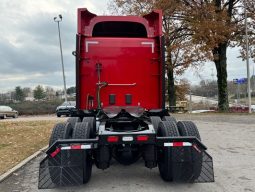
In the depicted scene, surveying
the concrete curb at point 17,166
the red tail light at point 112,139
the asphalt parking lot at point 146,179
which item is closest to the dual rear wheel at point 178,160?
the asphalt parking lot at point 146,179

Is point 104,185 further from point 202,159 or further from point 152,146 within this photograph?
point 202,159

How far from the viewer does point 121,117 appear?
291 inches

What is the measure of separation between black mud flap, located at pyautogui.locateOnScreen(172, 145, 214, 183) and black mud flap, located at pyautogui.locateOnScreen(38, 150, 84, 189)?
1.58 metres

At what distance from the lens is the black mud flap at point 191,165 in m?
6.73

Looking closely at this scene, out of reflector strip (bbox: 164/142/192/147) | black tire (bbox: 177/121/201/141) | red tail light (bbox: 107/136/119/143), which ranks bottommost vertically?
reflector strip (bbox: 164/142/192/147)

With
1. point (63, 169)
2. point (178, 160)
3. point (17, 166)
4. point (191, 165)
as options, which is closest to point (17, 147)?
point (17, 166)

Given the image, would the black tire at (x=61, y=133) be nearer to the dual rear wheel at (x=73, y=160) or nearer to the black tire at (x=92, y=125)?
the dual rear wheel at (x=73, y=160)

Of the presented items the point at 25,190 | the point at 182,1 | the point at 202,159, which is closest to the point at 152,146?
the point at 202,159

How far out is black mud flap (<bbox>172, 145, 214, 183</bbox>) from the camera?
673 cm

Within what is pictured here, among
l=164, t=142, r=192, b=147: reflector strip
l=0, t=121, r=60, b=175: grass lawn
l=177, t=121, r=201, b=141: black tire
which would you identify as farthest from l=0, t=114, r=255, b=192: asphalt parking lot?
l=177, t=121, r=201, b=141: black tire

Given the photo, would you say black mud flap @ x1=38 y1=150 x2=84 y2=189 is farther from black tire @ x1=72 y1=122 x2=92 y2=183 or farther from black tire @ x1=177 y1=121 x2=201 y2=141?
black tire @ x1=177 y1=121 x2=201 y2=141

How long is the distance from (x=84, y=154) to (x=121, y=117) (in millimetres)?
1101

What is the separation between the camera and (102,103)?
9570mm

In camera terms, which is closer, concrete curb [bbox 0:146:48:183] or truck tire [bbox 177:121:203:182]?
truck tire [bbox 177:121:203:182]
